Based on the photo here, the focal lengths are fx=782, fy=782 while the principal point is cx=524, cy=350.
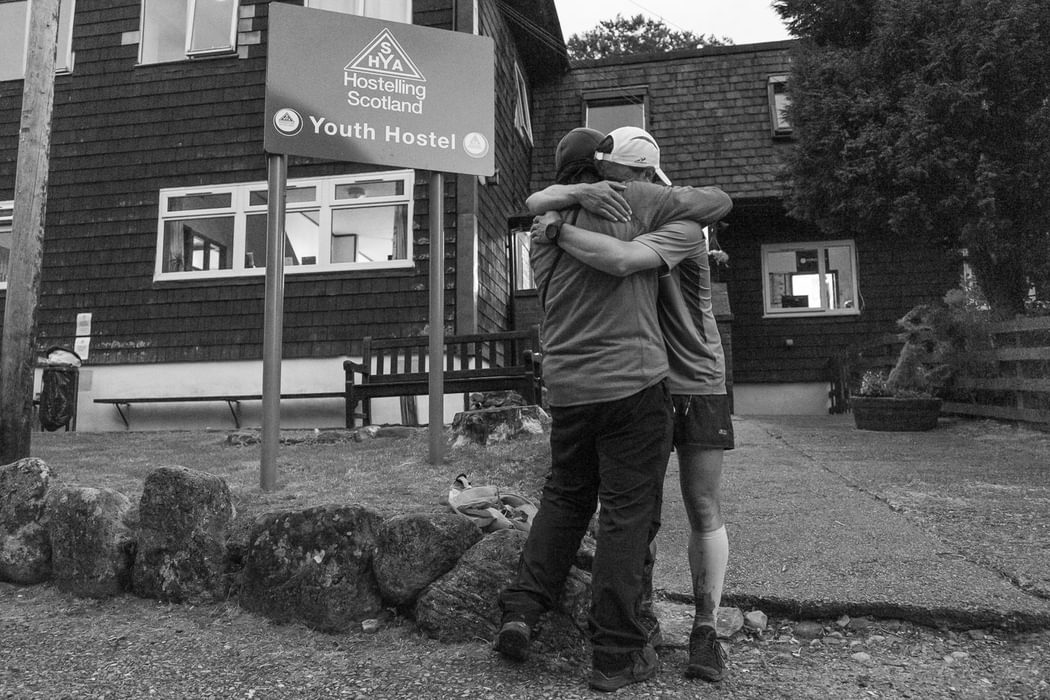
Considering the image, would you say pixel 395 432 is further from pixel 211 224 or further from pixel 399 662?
pixel 211 224

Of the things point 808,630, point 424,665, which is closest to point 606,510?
point 424,665

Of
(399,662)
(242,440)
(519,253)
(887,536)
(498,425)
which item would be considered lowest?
(399,662)

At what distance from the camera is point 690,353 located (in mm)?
2271

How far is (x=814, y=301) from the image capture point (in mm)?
13461

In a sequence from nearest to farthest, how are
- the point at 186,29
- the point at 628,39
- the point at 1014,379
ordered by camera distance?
1. the point at 1014,379
2. the point at 186,29
3. the point at 628,39

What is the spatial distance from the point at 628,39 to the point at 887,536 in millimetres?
36447

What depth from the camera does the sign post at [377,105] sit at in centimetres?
419

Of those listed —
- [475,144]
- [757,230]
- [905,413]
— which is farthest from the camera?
[757,230]

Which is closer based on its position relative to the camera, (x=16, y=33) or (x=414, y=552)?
(x=414, y=552)

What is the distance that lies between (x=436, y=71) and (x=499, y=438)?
2273 millimetres

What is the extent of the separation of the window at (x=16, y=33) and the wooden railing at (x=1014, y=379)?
39.2 feet

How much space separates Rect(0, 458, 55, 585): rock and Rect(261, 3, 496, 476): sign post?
3.18 ft

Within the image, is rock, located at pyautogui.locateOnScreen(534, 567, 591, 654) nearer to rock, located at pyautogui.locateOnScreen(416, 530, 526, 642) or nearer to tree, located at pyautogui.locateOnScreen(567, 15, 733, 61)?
rock, located at pyautogui.locateOnScreen(416, 530, 526, 642)

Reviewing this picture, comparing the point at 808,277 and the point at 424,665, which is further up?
the point at 808,277
